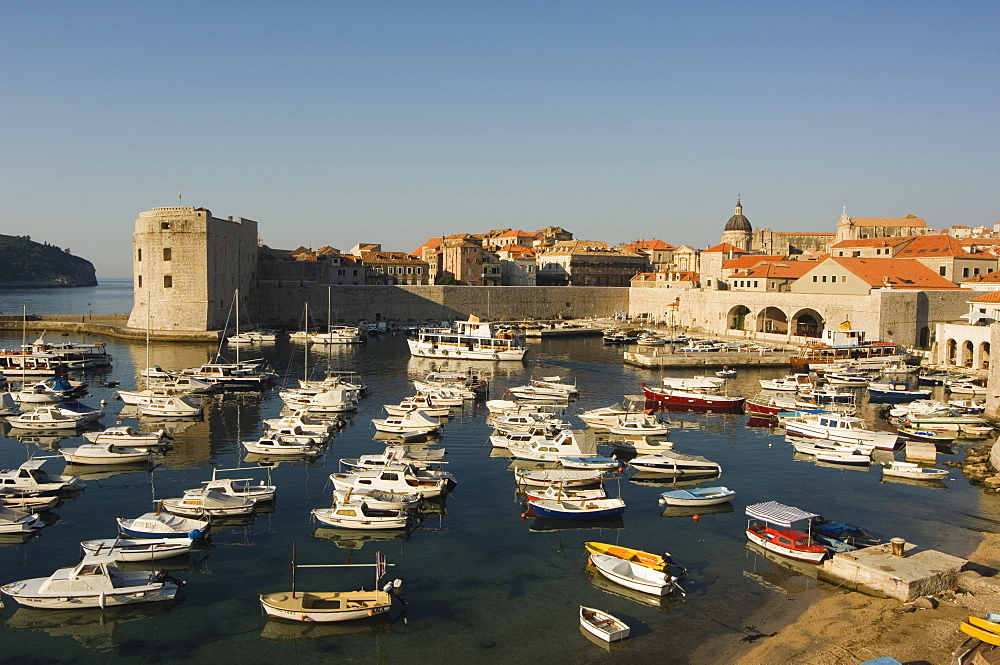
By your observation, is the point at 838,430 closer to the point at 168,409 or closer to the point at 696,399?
the point at 696,399

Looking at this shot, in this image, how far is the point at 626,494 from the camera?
18578mm

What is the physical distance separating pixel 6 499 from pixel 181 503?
155 inches

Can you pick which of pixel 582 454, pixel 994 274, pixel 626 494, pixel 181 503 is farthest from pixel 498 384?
pixel 994 274

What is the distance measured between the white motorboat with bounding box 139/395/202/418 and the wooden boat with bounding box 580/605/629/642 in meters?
19.7

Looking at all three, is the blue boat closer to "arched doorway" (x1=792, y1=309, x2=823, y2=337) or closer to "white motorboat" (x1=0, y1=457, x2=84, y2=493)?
"white motorboat" (x1=0, y1=457, x2=84, y2=493)

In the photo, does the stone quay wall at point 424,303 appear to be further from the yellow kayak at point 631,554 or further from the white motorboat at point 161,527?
the yellow kayak at point 631,554

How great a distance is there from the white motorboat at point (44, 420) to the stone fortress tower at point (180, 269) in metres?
27.2

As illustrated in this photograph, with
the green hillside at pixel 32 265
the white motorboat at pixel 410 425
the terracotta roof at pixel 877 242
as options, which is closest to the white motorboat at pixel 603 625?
the white motorboat at pixel 410 425

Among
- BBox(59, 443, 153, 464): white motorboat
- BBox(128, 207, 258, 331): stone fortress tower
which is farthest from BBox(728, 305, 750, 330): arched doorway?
BBox(59, 443, 153, 464): white motorboat

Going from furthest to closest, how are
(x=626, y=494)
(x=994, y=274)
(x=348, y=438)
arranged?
(x=994, y=274)
(x=348, y=438)
(x=626, y=494)

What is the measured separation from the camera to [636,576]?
13188mm

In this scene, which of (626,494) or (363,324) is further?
(363,324)

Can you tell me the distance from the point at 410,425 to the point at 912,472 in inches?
559

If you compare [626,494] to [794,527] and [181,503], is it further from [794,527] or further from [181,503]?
[181,503]
